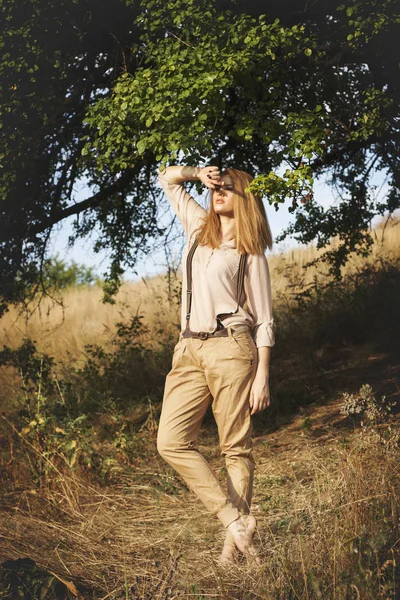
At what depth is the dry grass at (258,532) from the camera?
407cm

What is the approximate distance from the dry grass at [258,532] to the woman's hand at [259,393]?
2.36ft

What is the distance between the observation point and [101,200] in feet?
29.8

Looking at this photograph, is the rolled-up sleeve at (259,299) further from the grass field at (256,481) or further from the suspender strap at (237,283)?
the grass field at (256,481)

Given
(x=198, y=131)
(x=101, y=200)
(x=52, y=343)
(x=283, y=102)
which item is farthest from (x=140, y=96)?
(x=52, y=343)

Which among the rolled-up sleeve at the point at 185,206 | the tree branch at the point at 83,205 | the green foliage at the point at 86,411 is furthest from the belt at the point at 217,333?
the tree branch at the point at 83,205

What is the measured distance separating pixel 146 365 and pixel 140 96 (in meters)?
5.00

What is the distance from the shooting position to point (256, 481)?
671cm

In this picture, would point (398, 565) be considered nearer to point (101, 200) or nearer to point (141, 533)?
point (141, 533)

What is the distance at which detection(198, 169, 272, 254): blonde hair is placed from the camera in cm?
445

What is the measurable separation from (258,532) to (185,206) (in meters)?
2.01

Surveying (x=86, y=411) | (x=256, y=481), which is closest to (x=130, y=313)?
(x=86, y=411)

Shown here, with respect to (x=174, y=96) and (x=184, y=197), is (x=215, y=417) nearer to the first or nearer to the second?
(x=184, y=197)

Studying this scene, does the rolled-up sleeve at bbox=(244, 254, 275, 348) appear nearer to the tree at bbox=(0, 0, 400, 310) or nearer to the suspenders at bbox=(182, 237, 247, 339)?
the suspenders at bbox=(182, 237, 247, 339)

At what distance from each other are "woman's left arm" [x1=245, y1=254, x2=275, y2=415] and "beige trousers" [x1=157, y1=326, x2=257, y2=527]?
55 millimetres
